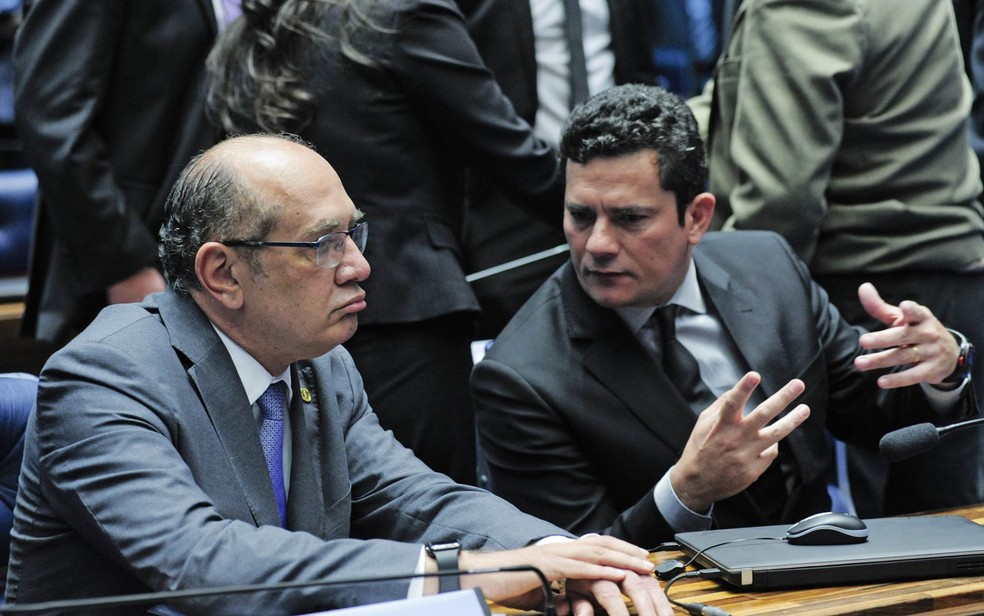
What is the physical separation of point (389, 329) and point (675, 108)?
2.39 feet

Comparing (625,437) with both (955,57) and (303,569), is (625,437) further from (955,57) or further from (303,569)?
(955,57)

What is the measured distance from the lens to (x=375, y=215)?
103 inches

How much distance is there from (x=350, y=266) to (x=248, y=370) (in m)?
0.21

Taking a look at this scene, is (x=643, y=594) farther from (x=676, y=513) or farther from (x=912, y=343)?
(x=912, y=343)

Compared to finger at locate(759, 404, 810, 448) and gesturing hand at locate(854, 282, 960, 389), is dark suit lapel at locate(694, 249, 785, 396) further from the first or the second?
finger at locate(759, 404, 810, 448)

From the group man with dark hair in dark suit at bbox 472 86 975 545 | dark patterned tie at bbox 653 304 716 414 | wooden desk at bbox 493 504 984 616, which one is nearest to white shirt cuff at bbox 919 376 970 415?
man with dark hair in dark suit at bbox 472 86 975 545

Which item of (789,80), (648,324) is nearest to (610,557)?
(648,324)

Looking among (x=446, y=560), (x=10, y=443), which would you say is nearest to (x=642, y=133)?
(x=446, y=560)

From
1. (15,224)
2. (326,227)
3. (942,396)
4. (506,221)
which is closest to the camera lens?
(326,227)

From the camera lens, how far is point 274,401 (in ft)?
6.21

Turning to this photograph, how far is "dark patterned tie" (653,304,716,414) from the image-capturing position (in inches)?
94.2

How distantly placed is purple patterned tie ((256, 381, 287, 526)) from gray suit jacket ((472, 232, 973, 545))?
55 cm

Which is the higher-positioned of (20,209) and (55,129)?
(55,129)

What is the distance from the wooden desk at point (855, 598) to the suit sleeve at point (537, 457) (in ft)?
1.85
